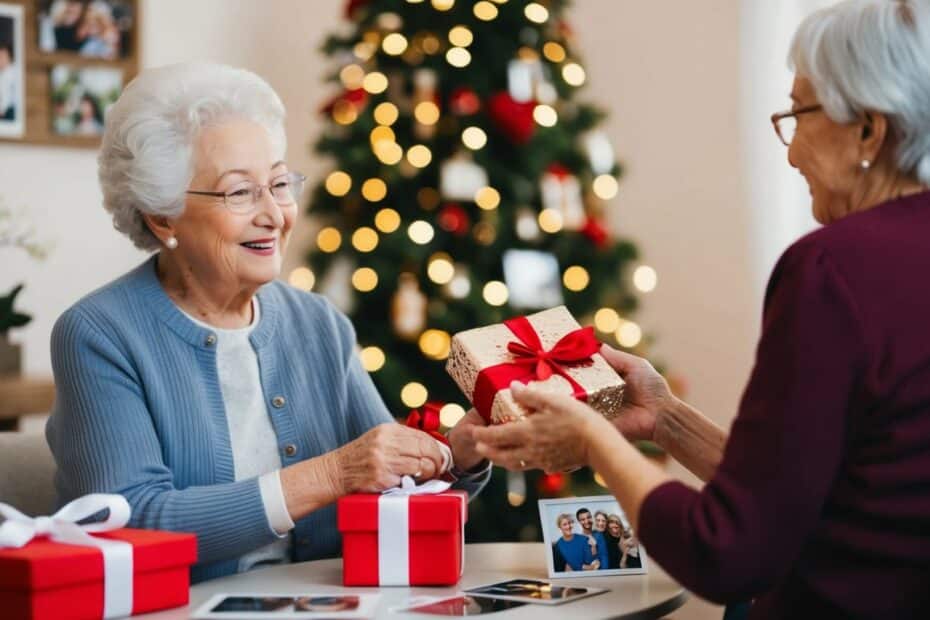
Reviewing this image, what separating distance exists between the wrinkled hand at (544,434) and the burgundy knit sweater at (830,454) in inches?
6.7

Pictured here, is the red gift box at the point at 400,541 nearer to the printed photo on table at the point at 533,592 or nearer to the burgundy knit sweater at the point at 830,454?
the printed photo on table at the point at 533,592

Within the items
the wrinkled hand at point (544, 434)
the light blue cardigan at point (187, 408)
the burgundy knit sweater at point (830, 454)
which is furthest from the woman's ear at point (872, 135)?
the light blue cardigan at point (187, 408)

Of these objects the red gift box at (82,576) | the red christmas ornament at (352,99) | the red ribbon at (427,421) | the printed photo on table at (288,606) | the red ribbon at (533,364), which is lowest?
the printed photo on table at (288,606)

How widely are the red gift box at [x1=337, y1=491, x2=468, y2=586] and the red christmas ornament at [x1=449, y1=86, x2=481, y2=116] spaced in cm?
232

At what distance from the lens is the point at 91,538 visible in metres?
1.62

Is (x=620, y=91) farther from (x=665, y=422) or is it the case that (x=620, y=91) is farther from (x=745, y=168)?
(x=665, y=422)

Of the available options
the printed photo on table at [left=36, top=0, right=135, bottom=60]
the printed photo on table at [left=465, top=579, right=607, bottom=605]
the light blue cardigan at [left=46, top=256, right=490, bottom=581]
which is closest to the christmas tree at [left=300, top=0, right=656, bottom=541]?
the printed photo on table at [left=36, top=0, right=135, bottom=60]

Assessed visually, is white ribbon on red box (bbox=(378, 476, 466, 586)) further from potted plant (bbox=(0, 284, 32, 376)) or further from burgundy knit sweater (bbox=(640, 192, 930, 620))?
potted plant (bbox=(0, 284, 32, 376))

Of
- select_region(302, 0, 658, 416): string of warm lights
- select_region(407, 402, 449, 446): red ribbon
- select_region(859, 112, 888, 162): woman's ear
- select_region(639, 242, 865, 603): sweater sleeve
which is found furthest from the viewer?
select_region(302, 0, 658, 416): string of warm lights

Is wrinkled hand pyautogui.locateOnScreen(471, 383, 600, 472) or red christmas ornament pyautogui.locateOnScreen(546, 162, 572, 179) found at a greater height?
red christmas ornament pyautogui.locateOnScreen(546, 162, 572, 179)

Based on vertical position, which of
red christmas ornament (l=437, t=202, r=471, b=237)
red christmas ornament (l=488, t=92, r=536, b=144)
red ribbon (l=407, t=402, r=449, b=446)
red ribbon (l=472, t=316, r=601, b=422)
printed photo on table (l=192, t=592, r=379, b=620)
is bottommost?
printed photo on table (l=192, t=592, r=379, b=620)

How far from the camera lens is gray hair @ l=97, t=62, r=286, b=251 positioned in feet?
6.99

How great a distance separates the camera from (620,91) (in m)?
4.95

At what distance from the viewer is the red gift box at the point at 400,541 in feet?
5.89
